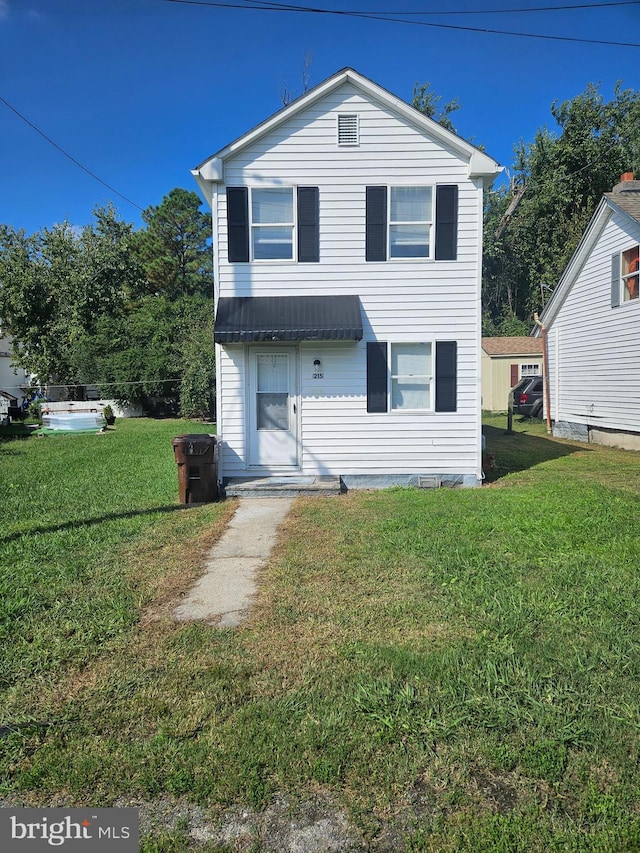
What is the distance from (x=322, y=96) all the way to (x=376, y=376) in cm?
455

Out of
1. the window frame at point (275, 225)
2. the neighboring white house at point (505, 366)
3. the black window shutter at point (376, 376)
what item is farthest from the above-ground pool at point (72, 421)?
the neighboring white house at point (505, 366)

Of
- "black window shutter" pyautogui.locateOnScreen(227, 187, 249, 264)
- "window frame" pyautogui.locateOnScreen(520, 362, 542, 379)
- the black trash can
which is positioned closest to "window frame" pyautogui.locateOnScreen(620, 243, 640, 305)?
"black window shutter" pyautogui.locateOnScreen(227, 187, 249, 264)

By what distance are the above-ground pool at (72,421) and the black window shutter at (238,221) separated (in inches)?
488

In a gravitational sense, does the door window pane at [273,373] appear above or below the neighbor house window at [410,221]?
below

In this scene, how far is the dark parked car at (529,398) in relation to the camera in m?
21.8

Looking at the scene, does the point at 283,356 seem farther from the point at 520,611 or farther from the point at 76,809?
the point at 76,809

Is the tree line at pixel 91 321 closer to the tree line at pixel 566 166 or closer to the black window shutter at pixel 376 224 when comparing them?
the black window shutter at pixel 376 224

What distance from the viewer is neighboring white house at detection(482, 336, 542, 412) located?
27.1m

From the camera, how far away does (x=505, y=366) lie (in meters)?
27.3

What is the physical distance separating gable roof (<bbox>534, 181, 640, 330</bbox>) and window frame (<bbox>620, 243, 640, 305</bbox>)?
67 cm

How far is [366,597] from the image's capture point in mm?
4430

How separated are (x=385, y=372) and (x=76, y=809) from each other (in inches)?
297

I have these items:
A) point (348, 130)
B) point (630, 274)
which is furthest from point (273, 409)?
point (630, 274)

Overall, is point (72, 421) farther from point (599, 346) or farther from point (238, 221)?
point (599, 346)
